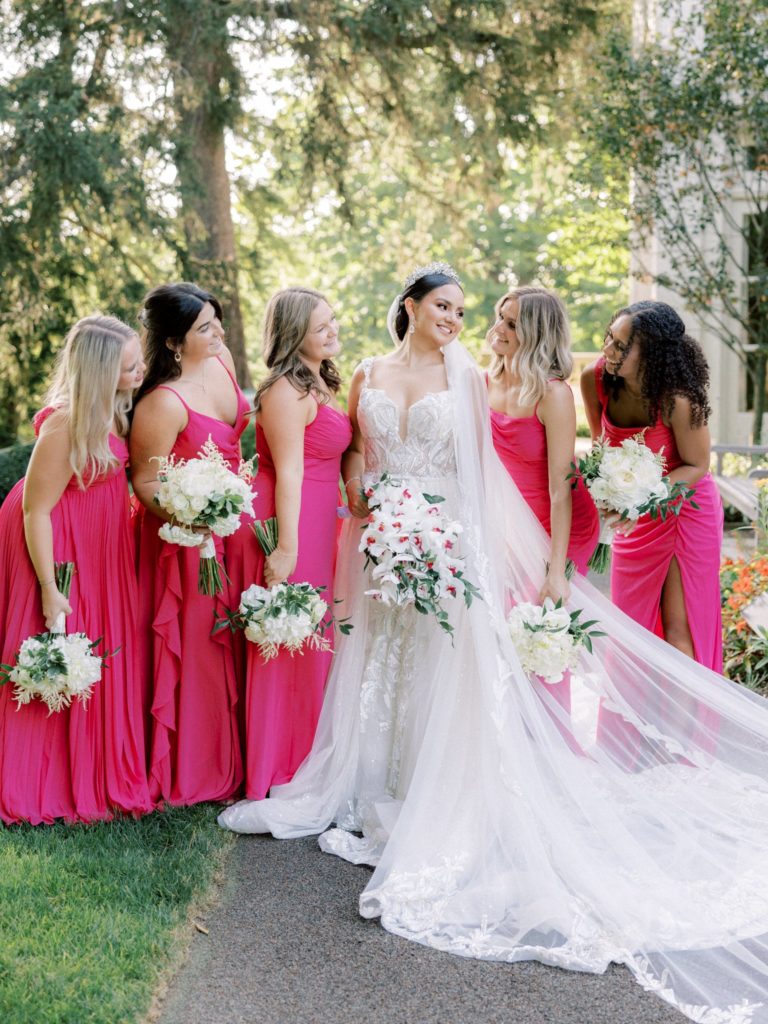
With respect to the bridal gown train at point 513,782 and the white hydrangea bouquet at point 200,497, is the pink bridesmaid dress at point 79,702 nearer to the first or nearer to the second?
the white hydrangea bouquet at point 200,497

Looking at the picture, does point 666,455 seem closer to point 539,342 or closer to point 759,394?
point 539,342

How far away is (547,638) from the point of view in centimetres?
422

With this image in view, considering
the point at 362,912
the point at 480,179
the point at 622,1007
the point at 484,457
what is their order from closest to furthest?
the point at 622,1007 < the point at 362,912 < the point at 484,457 < the point at 480,179

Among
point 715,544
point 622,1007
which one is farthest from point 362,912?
point 715,544

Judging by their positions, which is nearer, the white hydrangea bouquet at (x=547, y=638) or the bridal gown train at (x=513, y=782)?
the bridal gown train at (x=513, y=782)

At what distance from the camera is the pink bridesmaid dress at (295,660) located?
186 inches

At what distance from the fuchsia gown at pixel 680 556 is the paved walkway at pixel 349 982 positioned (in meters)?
2.09

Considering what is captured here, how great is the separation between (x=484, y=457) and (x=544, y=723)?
1.13m

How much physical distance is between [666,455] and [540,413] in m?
0.77

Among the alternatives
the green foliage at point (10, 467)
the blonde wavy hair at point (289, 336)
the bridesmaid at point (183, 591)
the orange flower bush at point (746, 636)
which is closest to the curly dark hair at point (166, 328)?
the bridesmaid at point (183, 591)

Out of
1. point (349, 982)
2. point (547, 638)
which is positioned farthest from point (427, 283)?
point (349, 982)

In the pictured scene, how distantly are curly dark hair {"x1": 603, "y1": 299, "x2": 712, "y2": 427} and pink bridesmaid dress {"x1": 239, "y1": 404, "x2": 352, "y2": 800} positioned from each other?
4.51ft

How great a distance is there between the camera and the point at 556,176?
1658cm

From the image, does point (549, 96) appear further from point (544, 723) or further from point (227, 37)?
point (544, 723)
